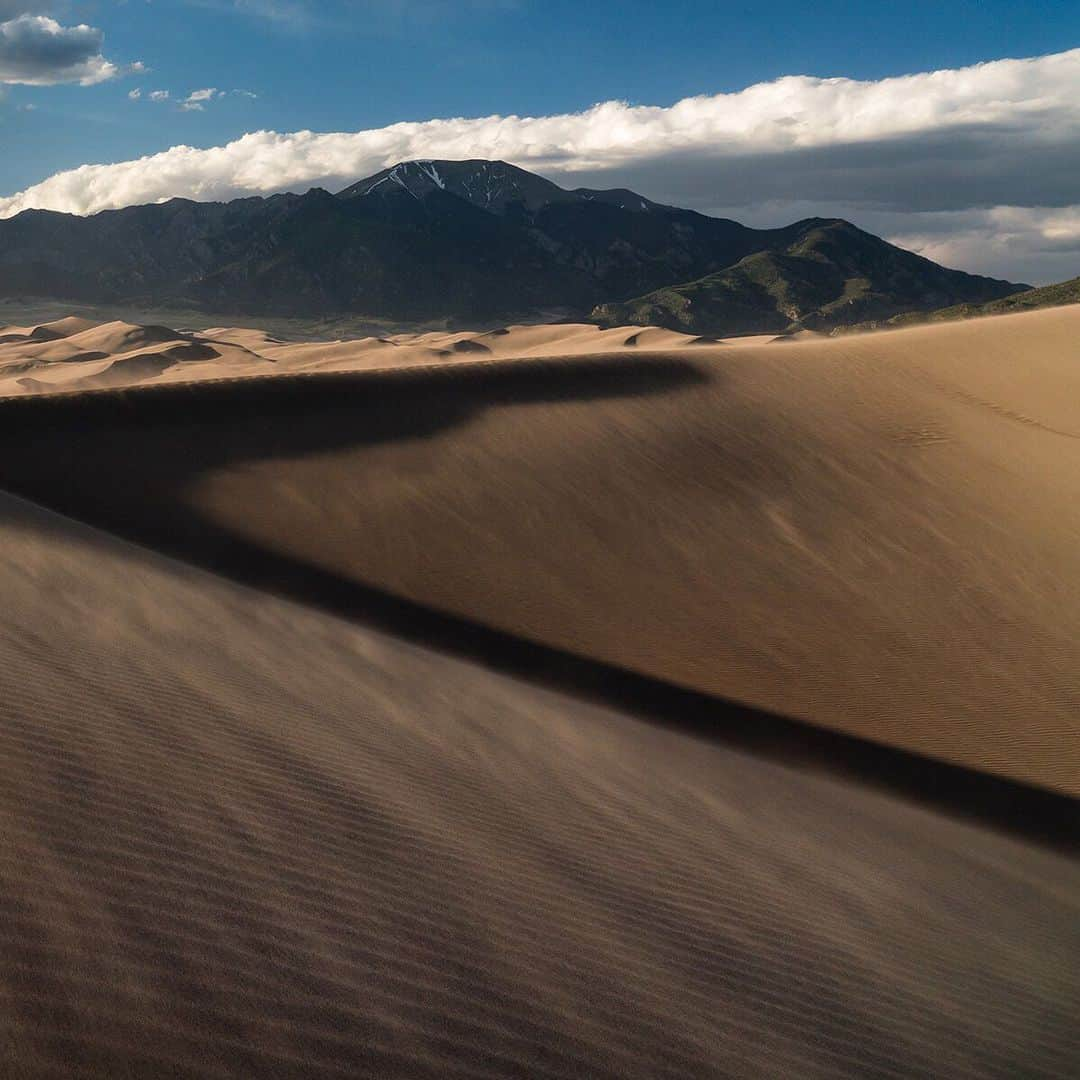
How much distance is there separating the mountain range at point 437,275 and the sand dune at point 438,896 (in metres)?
127

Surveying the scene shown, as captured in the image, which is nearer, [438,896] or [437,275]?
[438,896]

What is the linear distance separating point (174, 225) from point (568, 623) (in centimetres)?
20961

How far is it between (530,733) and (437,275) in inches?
6984

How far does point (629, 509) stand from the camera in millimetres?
14438

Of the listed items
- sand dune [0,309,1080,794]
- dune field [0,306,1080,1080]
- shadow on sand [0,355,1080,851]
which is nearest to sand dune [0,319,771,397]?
sand dune [0,309,1080,794]

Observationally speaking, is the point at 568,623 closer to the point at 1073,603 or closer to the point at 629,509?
the point at 629,509

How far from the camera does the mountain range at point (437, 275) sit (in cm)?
14888

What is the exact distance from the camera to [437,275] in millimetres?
176625

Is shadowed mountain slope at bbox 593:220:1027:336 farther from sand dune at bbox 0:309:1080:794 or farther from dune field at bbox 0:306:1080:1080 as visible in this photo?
dune field at bbox 0:306:1080:1080

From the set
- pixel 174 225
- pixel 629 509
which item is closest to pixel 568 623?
pixel 629 509

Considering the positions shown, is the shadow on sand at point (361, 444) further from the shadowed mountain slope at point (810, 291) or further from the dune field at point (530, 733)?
the shadowed mountain slope at point (810, 291)

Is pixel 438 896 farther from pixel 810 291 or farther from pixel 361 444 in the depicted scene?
pixel 810 291

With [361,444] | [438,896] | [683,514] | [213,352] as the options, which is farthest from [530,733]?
[213,352]

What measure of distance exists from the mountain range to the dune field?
117116 mm
